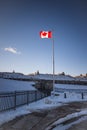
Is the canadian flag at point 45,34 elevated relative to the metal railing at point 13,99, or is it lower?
elevated

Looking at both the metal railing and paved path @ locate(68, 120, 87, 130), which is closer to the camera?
paved path @ locate(68, 120, 87, 130)

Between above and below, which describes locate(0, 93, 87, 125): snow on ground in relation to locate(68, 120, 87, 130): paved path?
below

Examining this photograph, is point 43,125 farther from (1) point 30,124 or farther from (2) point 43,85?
(2) point 43,85

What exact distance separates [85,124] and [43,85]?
2865 centimetres

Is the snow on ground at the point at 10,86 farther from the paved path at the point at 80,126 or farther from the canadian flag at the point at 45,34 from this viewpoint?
the paved path at the point at 80,126

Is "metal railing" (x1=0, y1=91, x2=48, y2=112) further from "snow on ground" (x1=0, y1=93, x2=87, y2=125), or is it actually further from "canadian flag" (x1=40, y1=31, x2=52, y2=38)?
"canadian flag" (x1=40, y1=31, x2=52, y2=38)

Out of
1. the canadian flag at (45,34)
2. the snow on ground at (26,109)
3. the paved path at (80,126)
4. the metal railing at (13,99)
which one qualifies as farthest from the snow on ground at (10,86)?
the paved path at (80,126)

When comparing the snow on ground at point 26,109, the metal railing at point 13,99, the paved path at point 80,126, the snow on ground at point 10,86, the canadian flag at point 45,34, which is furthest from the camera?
the snow on ground at point 10,86

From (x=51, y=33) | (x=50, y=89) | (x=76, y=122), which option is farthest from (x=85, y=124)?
(x=50, y=89)

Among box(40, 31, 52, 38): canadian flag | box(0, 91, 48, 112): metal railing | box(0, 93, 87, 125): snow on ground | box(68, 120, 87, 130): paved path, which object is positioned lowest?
box(0, 93, 87, 125): snow on ground

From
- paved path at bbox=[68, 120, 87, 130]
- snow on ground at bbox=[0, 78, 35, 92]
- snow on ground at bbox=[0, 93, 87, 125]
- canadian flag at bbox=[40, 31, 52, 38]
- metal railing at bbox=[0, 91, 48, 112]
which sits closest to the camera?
paved path at bbox=[68, 120, 87, 130]

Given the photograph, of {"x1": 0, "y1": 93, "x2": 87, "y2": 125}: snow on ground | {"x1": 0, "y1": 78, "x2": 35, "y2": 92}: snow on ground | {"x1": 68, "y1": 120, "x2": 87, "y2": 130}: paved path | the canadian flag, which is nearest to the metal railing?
{"x1": 0, "y1": 93, "x2": 87, "y2": 125}: snow on ground

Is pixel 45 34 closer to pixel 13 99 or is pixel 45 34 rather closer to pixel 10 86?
pixel 13 99

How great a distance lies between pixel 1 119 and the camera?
11.2 m
